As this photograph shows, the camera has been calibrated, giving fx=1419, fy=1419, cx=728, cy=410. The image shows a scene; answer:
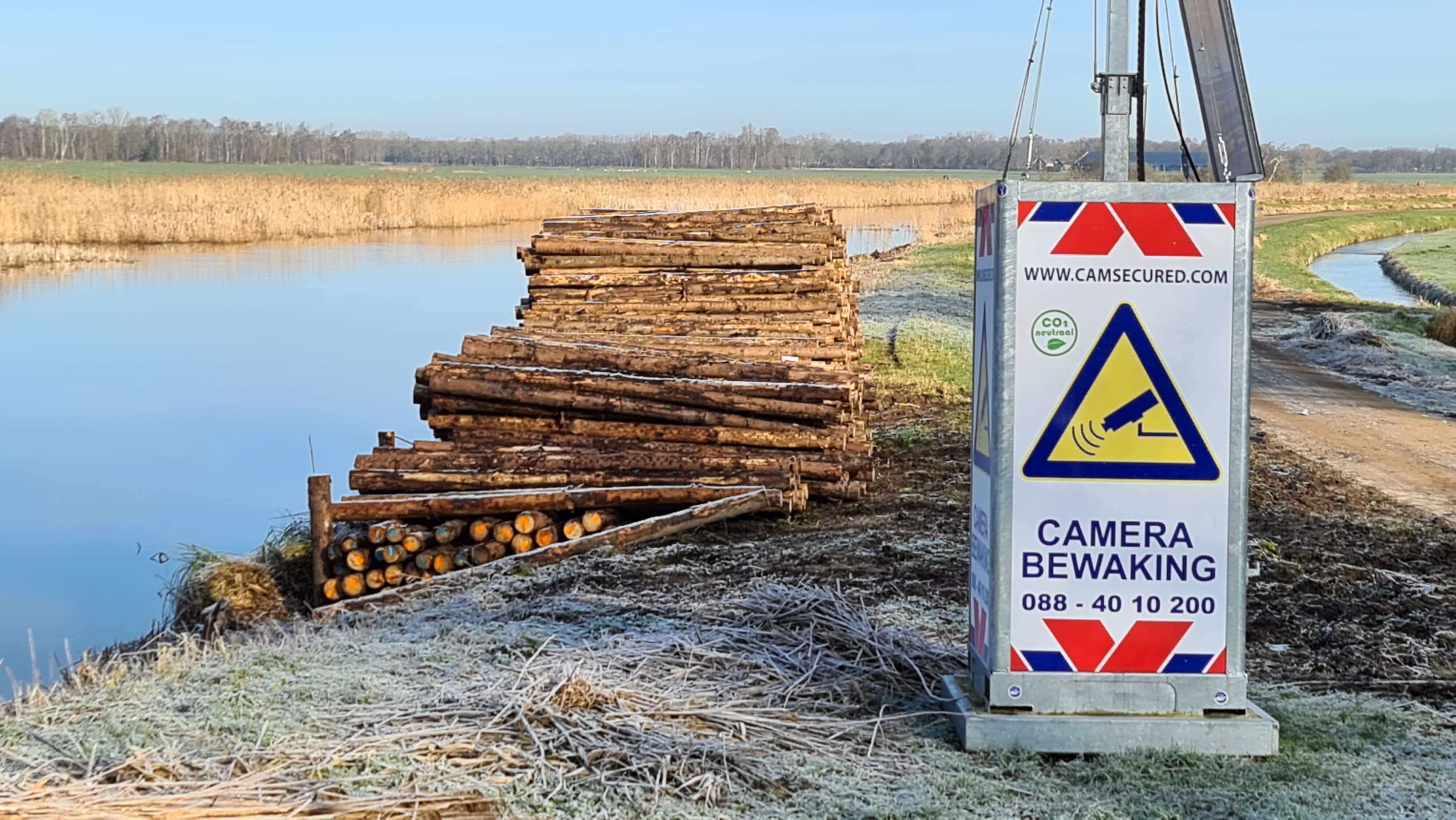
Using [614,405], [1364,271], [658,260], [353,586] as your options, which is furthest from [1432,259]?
[353,586]

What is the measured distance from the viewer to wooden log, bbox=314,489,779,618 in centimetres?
816

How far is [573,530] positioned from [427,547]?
90cm

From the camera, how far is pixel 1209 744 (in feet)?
15.1

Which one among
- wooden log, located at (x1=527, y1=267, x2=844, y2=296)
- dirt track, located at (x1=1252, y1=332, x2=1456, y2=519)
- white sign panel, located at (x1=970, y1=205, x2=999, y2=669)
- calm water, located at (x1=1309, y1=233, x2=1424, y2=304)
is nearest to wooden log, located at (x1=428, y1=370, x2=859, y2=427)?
dirt track, located at (x1=1252, y1=332, x2=1456, y2=519)

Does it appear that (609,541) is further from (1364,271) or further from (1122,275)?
(1364,271)

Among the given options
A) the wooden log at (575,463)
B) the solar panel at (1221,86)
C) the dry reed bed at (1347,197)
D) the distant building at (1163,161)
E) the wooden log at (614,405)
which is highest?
the dry reed bed at (1347,197)

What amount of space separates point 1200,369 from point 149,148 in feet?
420

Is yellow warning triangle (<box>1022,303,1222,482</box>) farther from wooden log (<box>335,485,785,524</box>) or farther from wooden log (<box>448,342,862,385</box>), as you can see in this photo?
wooden log (<box>448,342,862,385</box>)

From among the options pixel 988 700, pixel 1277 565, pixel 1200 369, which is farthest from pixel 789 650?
pixel 1277 565

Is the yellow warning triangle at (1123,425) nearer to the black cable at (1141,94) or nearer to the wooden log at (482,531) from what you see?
the black cable at (1141,94)

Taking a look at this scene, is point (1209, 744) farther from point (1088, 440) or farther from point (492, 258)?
point (492, 258)

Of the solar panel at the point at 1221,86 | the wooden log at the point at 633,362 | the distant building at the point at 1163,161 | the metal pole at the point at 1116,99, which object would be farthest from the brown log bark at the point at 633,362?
the metal pole at the point at 1116,99

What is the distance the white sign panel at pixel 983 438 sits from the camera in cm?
461

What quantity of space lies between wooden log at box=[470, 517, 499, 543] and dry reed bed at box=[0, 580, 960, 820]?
2.33 metres
